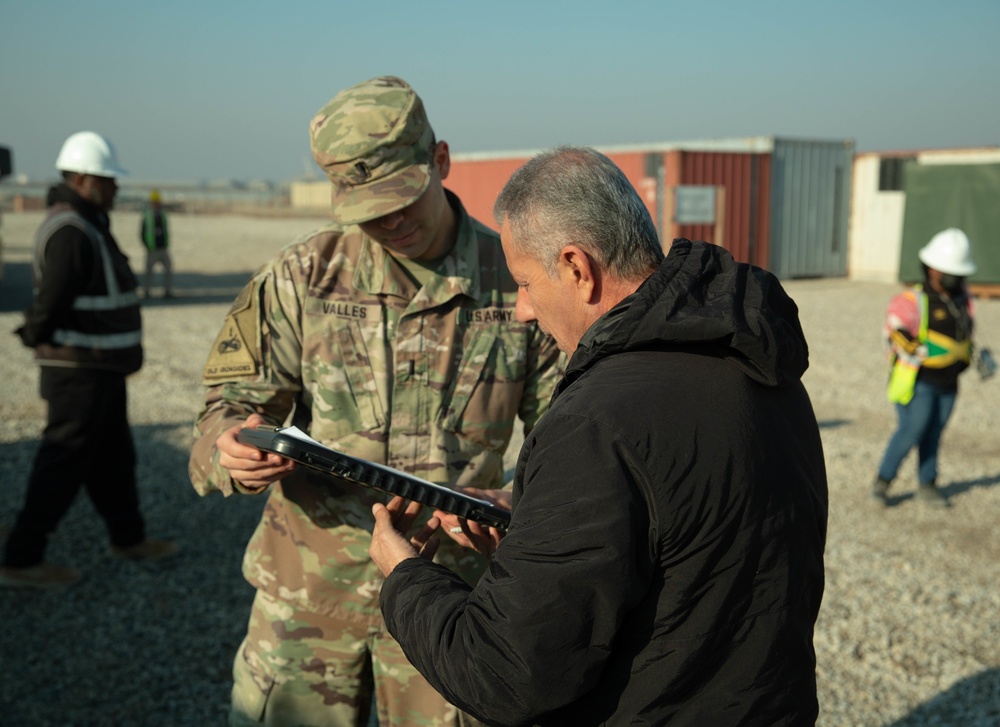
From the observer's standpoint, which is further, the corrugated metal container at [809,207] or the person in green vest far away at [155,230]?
the corrugated metal container at [809,207]

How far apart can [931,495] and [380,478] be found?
5.68 metres

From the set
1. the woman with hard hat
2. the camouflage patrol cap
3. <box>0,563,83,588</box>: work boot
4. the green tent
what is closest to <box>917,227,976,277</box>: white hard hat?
the woman with hard hat

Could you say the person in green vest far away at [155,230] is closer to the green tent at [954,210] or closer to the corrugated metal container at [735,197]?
the corrugated metal container at [735,197]

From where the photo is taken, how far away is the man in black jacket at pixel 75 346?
4.73 meters

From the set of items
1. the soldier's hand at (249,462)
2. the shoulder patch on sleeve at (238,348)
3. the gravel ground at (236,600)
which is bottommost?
the gravel ground at (236,600)

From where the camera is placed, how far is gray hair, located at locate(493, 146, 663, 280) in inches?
58.1

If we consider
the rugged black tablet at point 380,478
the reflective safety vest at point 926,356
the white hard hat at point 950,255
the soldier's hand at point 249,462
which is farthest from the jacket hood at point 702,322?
the white hard hat at point 950,255

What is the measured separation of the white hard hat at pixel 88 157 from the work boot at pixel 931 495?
5.63 m

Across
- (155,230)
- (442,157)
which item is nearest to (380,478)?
(442,157)

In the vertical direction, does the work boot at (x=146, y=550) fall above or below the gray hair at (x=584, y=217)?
below

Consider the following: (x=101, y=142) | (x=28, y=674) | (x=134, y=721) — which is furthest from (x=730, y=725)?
(x=101, y=142)

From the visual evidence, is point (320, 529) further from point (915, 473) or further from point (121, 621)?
point (915, 473)

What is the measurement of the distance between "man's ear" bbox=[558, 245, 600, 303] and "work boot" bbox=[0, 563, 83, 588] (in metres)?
4.33

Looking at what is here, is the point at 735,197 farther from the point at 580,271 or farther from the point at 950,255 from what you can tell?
the point at 580,271
